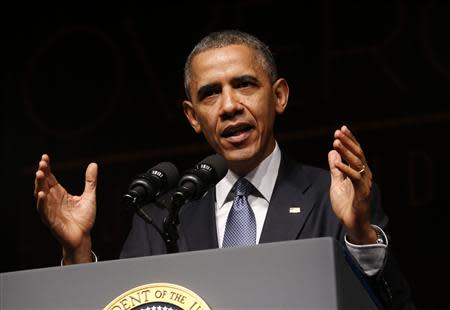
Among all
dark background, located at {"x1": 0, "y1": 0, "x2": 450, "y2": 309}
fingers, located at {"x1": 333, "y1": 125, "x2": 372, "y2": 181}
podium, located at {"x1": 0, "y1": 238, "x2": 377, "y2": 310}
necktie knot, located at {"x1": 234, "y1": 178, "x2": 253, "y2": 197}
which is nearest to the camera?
podium, located at {"x1": 0, "y1": 238, "x2": 377, "y2": 310}

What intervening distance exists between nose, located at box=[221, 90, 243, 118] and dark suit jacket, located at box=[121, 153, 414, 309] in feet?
0.59

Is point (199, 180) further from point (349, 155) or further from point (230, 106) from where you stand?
point (230, 106)

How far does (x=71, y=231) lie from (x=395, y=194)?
158 centimetres

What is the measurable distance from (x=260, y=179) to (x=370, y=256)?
509 mm

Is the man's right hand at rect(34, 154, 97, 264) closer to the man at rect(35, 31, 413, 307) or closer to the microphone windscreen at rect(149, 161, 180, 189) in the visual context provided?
the man at rect(35, 31, 413, 307)

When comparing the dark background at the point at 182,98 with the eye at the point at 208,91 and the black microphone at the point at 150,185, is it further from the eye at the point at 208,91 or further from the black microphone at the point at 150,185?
the black microphone at the point at 150,185

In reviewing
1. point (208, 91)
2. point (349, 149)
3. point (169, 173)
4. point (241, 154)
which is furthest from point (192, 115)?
point (349, 149)

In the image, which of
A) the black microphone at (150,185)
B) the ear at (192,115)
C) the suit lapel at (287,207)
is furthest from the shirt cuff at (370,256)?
the ear at (192,115)

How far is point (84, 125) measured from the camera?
3.71 m

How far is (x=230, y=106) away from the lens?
7.30 ft

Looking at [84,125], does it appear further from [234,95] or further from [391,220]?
[234,95]

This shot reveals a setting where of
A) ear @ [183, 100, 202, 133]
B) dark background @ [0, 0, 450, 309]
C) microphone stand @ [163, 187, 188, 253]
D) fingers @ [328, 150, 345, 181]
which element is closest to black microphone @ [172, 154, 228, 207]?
microphone stand @ [163, 187, 188, 253]

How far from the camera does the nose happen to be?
2225 mm

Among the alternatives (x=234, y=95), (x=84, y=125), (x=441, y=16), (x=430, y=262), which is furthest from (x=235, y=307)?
(x=84, y=125)
